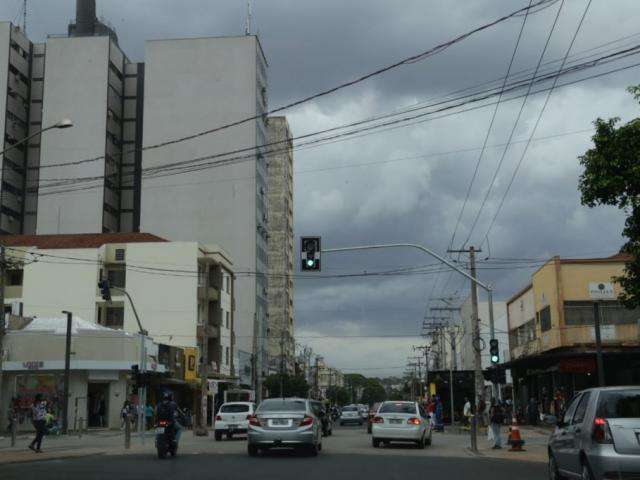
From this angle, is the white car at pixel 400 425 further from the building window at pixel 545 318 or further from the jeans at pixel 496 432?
the building window at pixel 545 318

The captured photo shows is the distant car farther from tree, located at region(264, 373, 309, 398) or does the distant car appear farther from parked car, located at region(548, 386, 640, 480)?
parked car, located at region(548, 386, 640, 480)

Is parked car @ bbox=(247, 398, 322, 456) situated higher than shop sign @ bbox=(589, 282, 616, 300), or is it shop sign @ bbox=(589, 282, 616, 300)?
shop sign @ bbox=(589, 282, 616, 300)

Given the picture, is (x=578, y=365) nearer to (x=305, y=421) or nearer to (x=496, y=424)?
(x=496, y=424)

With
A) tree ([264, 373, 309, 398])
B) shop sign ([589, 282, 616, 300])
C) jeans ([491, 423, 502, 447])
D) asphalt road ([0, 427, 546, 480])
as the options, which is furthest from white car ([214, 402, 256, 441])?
tree ([264, 373, 309, 398])

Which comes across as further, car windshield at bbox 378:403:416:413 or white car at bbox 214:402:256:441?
white car at bbox 214:402:256:441

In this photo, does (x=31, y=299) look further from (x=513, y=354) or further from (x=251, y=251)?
(x=513, y=354)

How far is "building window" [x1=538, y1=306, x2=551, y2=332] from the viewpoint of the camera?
4381 cm

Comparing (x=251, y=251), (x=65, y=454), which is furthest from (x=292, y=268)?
(x=65, y=454)

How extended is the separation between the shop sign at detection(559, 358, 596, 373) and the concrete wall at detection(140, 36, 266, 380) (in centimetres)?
5162

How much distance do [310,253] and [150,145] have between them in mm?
67376

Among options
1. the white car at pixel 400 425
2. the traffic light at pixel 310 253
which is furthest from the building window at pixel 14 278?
the traffic light at pixel 310 253

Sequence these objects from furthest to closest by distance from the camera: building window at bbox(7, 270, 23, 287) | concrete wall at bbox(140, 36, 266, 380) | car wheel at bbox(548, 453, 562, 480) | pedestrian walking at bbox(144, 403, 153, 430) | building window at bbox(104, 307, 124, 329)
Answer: concrete wall at bbox(140, 36, 266, 380) < building window at bbox(7, 270, 23, 287) < building window at bbox(104, 307, 124, 329) < pedestrian walking at bbox(144, 403, 153, 430) < car wheel at bbox(548, 453, 562, 480)

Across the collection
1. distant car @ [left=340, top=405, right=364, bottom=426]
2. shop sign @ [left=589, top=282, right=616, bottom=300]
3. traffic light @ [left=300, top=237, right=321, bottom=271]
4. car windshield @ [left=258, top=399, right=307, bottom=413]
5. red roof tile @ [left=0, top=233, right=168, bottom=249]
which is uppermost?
red roof tile @ [left=0, top=233, right=168, bottom=249]

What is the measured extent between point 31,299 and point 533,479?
5790 cm
